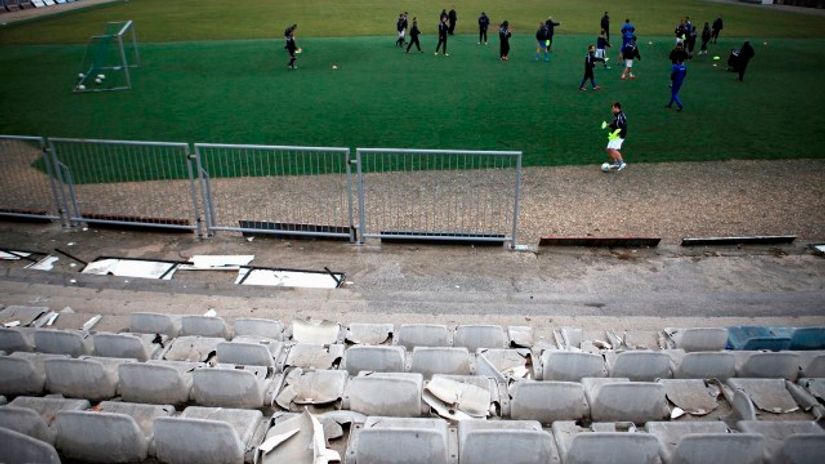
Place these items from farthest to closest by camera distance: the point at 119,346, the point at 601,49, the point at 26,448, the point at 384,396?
the point at 601,49 → the point at 119,346 → the point at 384,396 → the point at 26,448

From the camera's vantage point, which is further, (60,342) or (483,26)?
(483,26)

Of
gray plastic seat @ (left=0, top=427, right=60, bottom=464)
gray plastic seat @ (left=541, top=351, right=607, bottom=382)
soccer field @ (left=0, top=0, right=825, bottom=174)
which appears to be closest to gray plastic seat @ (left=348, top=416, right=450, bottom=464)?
gray plastic seat @ (left=541, top=351, right=607, bottom=382)

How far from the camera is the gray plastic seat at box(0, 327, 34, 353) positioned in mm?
6289

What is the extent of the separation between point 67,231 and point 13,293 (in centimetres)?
274

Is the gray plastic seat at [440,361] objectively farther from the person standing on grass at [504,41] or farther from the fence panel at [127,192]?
the person standing on grass at [504,41]

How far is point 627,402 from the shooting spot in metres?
5.26

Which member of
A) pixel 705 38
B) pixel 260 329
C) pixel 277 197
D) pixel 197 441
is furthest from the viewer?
pixel 705 38

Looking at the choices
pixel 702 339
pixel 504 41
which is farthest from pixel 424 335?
pixel 504 41

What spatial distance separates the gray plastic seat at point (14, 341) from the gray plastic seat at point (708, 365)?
6.87m

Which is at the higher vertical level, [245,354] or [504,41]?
→ [504,41]

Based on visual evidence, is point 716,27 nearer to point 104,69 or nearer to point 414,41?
point 414,41

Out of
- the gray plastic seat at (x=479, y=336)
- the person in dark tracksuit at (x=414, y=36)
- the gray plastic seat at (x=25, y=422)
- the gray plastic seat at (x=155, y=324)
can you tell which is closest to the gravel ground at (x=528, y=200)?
the gray plastic seat at (x=479, y=336)

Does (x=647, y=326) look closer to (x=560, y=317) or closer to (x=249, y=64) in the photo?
(x=560, y=317)

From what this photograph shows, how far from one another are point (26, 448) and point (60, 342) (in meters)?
2.38
